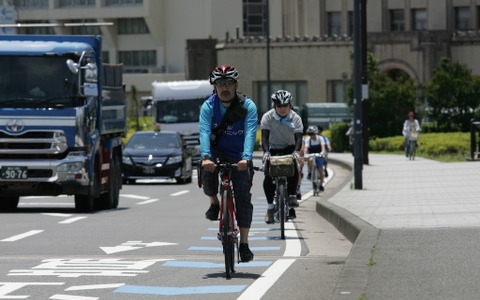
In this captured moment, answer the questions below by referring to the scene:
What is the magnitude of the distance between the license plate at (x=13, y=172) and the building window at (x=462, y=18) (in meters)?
77.1

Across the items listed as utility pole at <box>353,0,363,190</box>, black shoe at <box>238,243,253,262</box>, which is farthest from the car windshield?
black shoe at <box>238,243,253,262</box>

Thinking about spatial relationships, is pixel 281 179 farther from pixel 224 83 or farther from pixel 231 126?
pixel 224 83

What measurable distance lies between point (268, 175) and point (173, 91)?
106 ft

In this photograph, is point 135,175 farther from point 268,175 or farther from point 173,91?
A: point 268,175

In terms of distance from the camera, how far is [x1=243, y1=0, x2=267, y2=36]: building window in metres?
107

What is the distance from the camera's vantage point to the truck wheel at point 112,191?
23.9m

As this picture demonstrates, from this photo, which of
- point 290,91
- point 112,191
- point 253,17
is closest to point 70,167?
point 112,191

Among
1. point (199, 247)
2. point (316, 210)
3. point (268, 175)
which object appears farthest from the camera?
point (316, 210)

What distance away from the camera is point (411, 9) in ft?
319

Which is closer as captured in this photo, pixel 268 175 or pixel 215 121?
pixel 215 121

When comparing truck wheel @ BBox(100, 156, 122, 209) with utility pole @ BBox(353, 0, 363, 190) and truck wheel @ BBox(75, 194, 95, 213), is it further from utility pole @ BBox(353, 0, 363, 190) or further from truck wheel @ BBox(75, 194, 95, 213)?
utility pole @ BBox(353, 0, 363, 190)

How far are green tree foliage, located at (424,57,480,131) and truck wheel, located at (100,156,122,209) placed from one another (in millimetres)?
39540

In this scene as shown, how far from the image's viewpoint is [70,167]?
21734 millimetres

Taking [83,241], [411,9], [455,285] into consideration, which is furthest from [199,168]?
[411,9]
